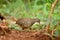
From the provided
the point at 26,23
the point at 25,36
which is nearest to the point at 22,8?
the point at 26,23

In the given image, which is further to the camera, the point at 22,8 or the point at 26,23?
the point at 22,8

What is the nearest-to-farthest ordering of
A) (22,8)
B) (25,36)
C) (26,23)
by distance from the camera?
(25,36)
(26,23)
(22,8)

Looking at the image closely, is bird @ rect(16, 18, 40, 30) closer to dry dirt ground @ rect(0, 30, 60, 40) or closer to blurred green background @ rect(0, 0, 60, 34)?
dry dirt ground @ rect(0, 30, 60, 40)

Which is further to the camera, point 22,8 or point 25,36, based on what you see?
point 22,8

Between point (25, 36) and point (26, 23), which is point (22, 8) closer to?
point (26, 23)

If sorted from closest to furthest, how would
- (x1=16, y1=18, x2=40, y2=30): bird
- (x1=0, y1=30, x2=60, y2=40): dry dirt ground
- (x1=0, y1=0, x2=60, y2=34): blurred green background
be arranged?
(x1=0, y1=30, x2=60, y2=40): dry dirt ground → (x1=16, y1=18, x2=40, y2=30): bird → (x1=0, y1=0, x2=60, y2=34): blurred green background

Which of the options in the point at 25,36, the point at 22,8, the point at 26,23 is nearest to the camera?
the point at 25,36

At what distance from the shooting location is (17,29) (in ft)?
13.0

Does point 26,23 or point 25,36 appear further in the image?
point 26,23

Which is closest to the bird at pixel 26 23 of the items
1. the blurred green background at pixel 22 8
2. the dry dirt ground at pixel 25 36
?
the dry dirt ground at pixel 25 36

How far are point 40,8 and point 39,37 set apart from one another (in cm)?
217

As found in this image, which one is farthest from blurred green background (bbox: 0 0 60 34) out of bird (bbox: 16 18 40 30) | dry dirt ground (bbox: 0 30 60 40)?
dry dirt ground (bbox: 0 30 60 40)

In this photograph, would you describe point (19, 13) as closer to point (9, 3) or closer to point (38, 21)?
point (9, 3)

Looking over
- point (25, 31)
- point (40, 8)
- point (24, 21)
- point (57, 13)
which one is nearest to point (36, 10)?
point (40, 8)
